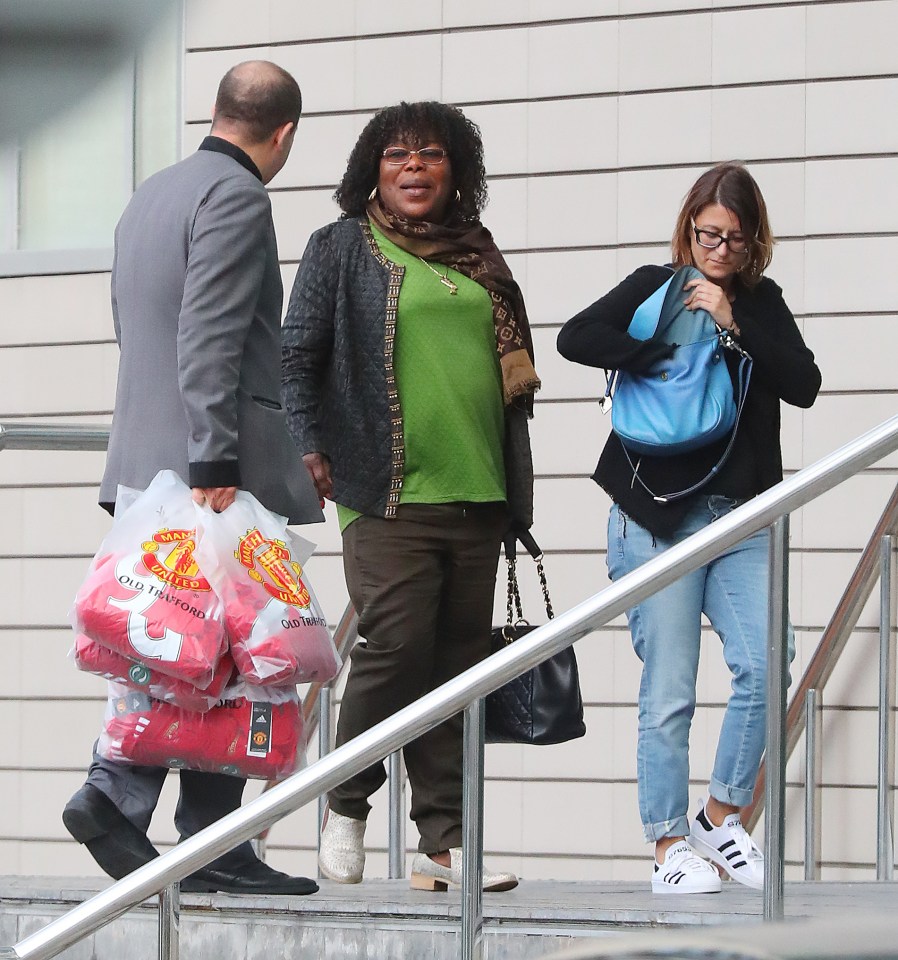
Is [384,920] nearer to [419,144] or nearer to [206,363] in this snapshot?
[206,363]

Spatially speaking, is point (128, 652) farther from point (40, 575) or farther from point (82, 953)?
point (40, 575)

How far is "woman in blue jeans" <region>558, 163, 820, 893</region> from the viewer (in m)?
3.28

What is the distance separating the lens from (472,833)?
239 cm

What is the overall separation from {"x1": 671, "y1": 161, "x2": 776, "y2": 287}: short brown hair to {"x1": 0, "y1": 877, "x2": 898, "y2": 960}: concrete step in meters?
1.24

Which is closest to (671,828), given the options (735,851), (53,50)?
(735,851)

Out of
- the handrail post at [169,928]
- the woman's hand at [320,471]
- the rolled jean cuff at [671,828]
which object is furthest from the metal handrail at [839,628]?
the handrail post at [169,928]

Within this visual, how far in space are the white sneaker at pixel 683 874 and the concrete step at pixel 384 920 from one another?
35mm

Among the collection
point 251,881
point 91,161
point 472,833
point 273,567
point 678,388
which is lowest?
point 251,881

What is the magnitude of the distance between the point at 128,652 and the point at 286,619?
0.28 m

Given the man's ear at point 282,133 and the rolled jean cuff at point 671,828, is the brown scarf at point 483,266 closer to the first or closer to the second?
the man's ear at point 282,133

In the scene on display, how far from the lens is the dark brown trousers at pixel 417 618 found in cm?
341

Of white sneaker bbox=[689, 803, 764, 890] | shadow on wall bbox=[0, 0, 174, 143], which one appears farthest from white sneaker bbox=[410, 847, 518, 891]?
shadow on wall bbox=[0, 0, 174, 143]

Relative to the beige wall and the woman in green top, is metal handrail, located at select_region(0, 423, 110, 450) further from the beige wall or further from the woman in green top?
the beige wall

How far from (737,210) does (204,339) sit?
3.58 ft
